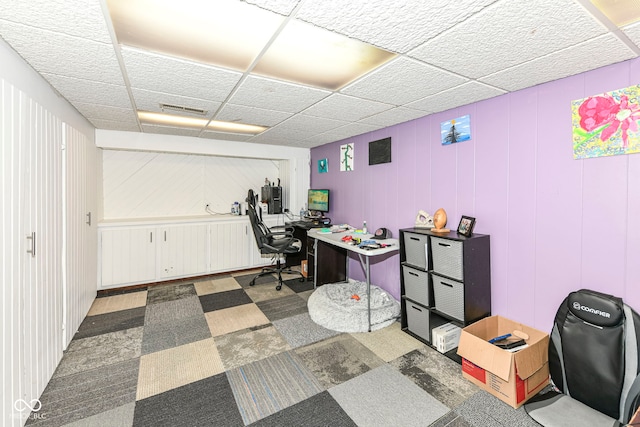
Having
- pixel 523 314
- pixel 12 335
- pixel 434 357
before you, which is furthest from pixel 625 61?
pixel 12 335

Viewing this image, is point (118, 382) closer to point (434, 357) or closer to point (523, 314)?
point (434, 357)

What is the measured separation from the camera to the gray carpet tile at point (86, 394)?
1.87m

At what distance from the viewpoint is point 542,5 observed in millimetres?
1311

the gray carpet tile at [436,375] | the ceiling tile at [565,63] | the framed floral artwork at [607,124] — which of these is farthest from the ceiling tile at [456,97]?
the gray carpet tile at [436,375]

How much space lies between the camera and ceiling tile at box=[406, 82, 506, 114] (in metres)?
2.34

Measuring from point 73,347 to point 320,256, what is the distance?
2.92 metres

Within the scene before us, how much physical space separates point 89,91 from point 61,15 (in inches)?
52.3

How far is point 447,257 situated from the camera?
8.33 ft

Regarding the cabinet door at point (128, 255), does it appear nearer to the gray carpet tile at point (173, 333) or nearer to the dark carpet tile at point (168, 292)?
the dark carpet tile at point (168, 292)

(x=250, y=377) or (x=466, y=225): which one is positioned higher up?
(x=466, y=225)

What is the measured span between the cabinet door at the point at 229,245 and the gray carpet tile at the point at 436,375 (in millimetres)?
3397

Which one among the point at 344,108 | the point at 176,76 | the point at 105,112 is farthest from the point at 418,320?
the point at 105,112

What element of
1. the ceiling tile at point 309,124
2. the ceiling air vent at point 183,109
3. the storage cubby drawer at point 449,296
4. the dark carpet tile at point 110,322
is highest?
the ceiling tile at point 309,124

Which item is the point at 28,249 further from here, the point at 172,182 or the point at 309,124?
the point at 172,182
